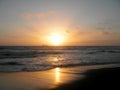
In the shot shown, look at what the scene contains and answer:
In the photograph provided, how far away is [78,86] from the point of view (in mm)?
10594

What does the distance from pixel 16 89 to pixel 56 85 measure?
218cm

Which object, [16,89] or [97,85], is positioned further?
[97,85]

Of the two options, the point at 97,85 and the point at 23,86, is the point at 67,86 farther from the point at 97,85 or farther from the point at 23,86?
the point at 23,86

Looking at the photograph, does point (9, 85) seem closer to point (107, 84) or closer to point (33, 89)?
point (33, 89)

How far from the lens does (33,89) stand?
9602mm

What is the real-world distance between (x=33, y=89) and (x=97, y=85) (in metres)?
3.24

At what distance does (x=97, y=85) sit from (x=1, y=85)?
15.8 ft

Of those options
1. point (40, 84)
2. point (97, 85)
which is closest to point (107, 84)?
point (97, 85)

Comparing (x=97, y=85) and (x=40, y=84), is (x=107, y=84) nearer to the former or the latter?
(x=97, y=85)

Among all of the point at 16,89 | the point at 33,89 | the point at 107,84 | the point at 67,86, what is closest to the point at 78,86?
the point at 67,86

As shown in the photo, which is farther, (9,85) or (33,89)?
(9,85)

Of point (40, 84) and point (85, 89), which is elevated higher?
point (40, 84)

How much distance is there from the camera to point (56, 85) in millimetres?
10727

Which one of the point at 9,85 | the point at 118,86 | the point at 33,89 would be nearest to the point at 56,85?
the point at 33,89
